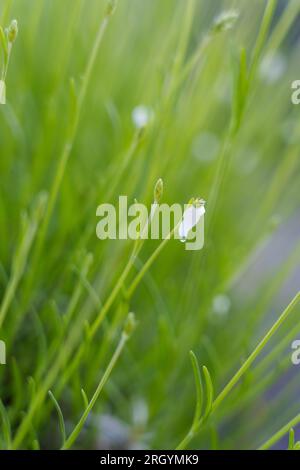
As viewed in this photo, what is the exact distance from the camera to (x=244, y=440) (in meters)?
A: 0.81

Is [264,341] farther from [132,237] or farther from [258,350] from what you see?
[132,237]

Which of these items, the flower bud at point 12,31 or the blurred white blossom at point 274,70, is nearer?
the flower bud at point 12,31

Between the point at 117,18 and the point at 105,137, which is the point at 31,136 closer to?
the point at 105,137

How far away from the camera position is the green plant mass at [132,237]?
0.54 metres

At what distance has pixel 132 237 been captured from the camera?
0.48 metres

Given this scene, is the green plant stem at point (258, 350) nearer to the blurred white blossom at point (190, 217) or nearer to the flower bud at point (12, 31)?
the blurred white blossom at point (190, 217)

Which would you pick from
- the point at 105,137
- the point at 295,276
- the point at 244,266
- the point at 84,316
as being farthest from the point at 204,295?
the point at 295,276

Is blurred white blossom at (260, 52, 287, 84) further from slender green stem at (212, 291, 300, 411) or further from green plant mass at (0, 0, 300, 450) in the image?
slender green stem at (212, 291, 300, 411)

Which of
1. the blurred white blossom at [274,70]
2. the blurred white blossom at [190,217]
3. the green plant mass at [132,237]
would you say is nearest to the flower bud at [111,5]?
the green plant mass at [132,237]

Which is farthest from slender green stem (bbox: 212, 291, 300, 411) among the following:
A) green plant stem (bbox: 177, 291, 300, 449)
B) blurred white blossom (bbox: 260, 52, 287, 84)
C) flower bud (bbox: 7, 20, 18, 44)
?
blurred white blossom (bbox: 260, 52, 287, 84)

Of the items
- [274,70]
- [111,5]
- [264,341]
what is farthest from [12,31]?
[274,70]

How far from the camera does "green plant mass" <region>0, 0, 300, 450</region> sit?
540mm
